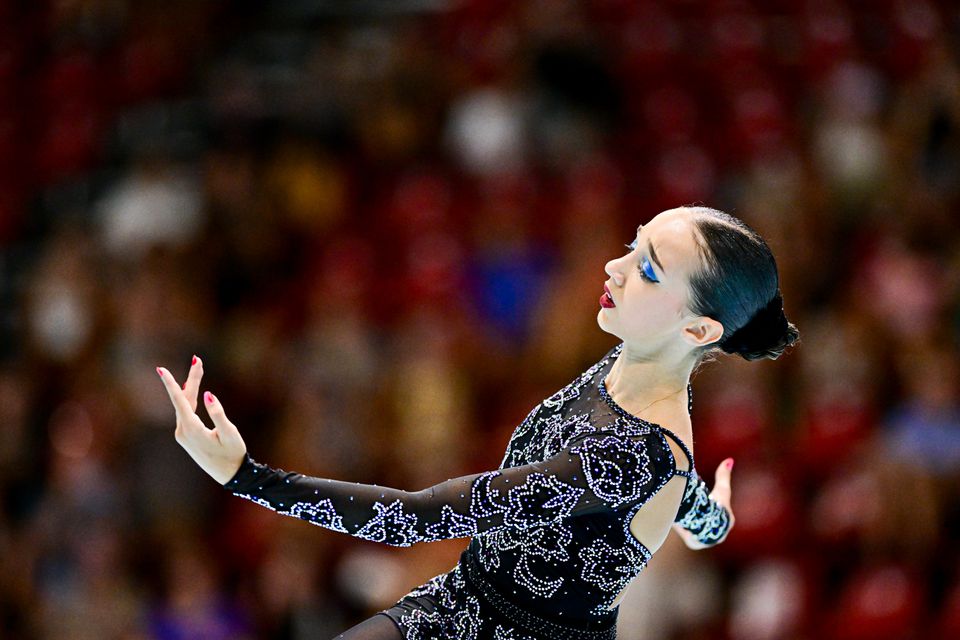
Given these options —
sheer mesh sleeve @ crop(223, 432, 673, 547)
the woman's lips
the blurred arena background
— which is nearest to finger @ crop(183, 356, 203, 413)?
sheer mesh sleeve @ crop(223, 432, 673, 547)

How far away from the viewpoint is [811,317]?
6344 mm

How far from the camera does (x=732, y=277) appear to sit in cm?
261

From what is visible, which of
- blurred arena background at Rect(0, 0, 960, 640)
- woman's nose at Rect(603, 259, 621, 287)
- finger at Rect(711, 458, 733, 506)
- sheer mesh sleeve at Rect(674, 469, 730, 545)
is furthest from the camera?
blurred arena background at Rect(0, 0, 960, 640)

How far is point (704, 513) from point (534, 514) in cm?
71

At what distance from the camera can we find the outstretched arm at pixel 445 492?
2459mm

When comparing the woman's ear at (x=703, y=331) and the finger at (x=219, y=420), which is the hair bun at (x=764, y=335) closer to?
the woman's ear at (x=703, y=331)

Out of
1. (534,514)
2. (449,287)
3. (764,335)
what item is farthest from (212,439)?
(449,287)

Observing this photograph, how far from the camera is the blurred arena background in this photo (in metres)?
5.73

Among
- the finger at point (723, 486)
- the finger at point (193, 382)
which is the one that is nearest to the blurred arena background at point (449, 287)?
the finger at point (723, 486)

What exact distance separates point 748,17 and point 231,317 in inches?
146

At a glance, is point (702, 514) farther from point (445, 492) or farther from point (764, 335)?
point (445, 492)

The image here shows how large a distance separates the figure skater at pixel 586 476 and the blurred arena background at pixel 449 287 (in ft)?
9.19

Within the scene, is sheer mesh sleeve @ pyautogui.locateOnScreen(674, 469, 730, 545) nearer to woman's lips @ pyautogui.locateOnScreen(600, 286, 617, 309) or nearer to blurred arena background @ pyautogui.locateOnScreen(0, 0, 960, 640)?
woman's lips @ pyautogui.locateOnScreen(600, 286, 617, 309)

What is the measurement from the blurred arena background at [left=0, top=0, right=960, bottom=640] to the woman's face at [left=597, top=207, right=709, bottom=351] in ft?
9.75
